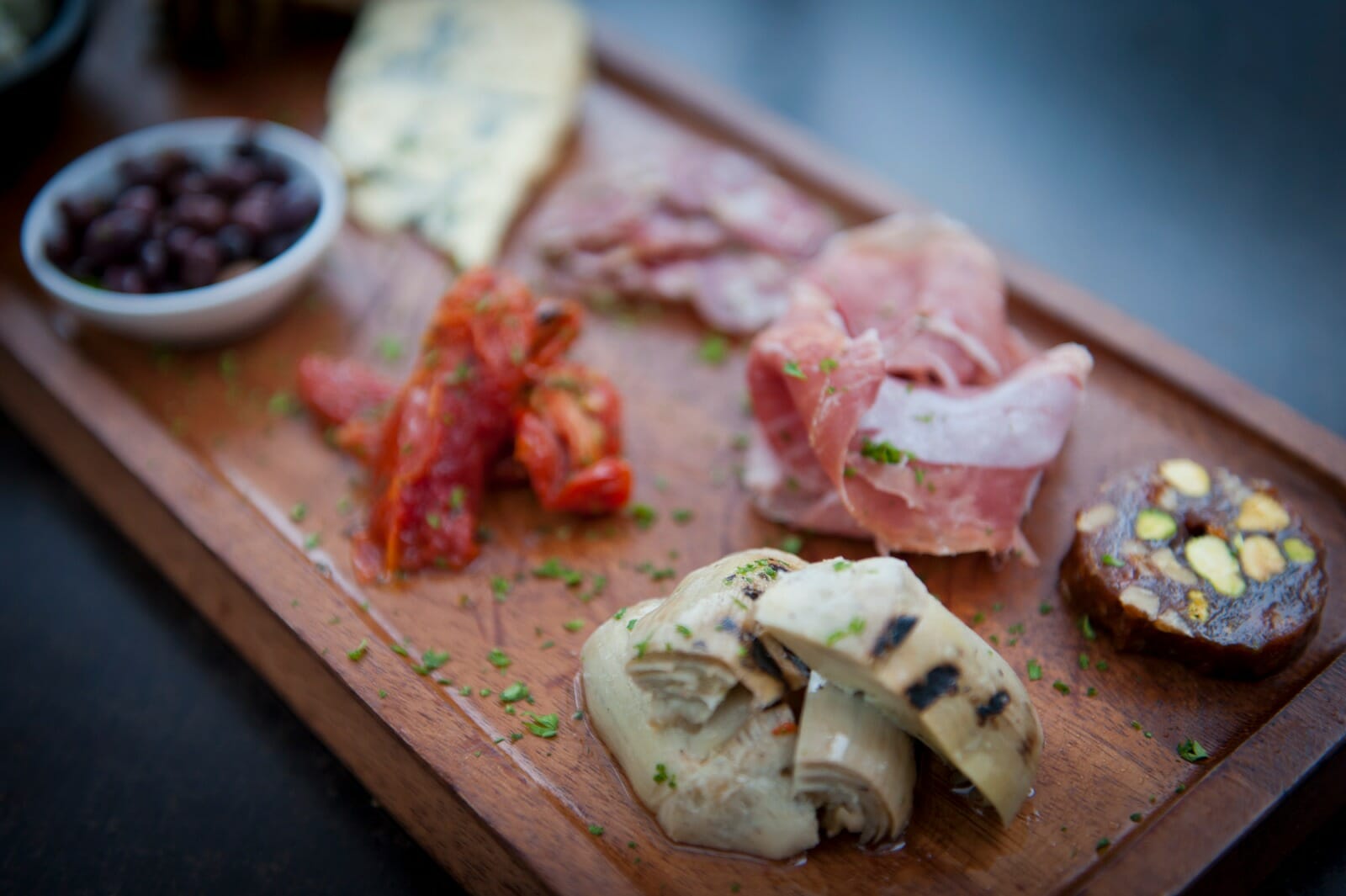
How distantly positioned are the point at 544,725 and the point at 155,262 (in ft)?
4.13

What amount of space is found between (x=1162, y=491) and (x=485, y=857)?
3.98 feet

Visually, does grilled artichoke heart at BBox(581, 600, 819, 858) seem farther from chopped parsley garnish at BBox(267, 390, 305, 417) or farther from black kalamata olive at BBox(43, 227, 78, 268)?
black kalamata olive at BBox(43, 227, 78, 268)

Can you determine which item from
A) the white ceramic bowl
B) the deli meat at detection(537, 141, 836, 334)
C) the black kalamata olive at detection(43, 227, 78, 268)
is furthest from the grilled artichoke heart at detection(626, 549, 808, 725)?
the black kalamata olive at detection(43, 227, 78, 268)

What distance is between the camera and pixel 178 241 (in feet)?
6.91

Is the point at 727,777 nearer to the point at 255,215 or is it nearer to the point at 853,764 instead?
the point at 853,764

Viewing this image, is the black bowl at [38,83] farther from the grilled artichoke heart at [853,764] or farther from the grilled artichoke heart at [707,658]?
the grilled artichoke heart at [853,764]

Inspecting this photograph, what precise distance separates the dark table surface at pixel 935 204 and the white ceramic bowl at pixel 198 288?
0.40m

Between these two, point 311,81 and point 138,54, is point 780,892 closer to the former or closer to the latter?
point 311,81

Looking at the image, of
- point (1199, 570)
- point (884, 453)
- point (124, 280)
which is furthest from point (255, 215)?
point (1199, 570)

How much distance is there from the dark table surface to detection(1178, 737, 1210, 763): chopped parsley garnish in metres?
0.12

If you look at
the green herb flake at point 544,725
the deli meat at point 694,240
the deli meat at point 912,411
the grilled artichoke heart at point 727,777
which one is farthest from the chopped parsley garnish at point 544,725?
the deli meat at point 694,240

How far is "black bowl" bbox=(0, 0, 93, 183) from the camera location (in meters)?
2.30

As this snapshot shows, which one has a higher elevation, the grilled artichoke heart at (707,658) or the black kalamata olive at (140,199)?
the grilled artichoke heart at (707,658)

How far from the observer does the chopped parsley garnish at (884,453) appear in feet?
5.75
